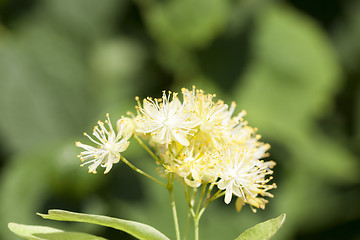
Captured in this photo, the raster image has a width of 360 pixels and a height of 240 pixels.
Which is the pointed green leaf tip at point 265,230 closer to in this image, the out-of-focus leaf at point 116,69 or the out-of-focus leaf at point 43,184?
the out-of-focus leaf at point 43,184

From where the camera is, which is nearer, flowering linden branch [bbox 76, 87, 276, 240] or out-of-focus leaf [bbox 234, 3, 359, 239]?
flowering linden branch [bbox 76, 87, 276, 240]

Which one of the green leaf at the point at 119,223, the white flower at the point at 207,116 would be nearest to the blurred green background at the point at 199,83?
the white flower at the point at 207,116

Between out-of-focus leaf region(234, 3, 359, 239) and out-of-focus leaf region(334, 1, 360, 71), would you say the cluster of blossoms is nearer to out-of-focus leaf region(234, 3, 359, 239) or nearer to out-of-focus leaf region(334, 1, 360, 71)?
out-of-focus leaf region(234, 3, 359, 239)

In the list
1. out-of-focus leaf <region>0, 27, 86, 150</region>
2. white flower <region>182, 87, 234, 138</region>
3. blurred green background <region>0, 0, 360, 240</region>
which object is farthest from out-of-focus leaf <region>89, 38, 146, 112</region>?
white flower <region>182, 87, 234, 138</region>

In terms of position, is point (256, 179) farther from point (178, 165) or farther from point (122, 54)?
point (122, 54)

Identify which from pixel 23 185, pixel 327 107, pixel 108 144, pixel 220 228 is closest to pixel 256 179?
pixel 108 144

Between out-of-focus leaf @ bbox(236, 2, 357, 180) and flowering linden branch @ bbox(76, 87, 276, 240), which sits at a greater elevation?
out-of-focus leaf @ bbox(236, 2, 357, 180)
